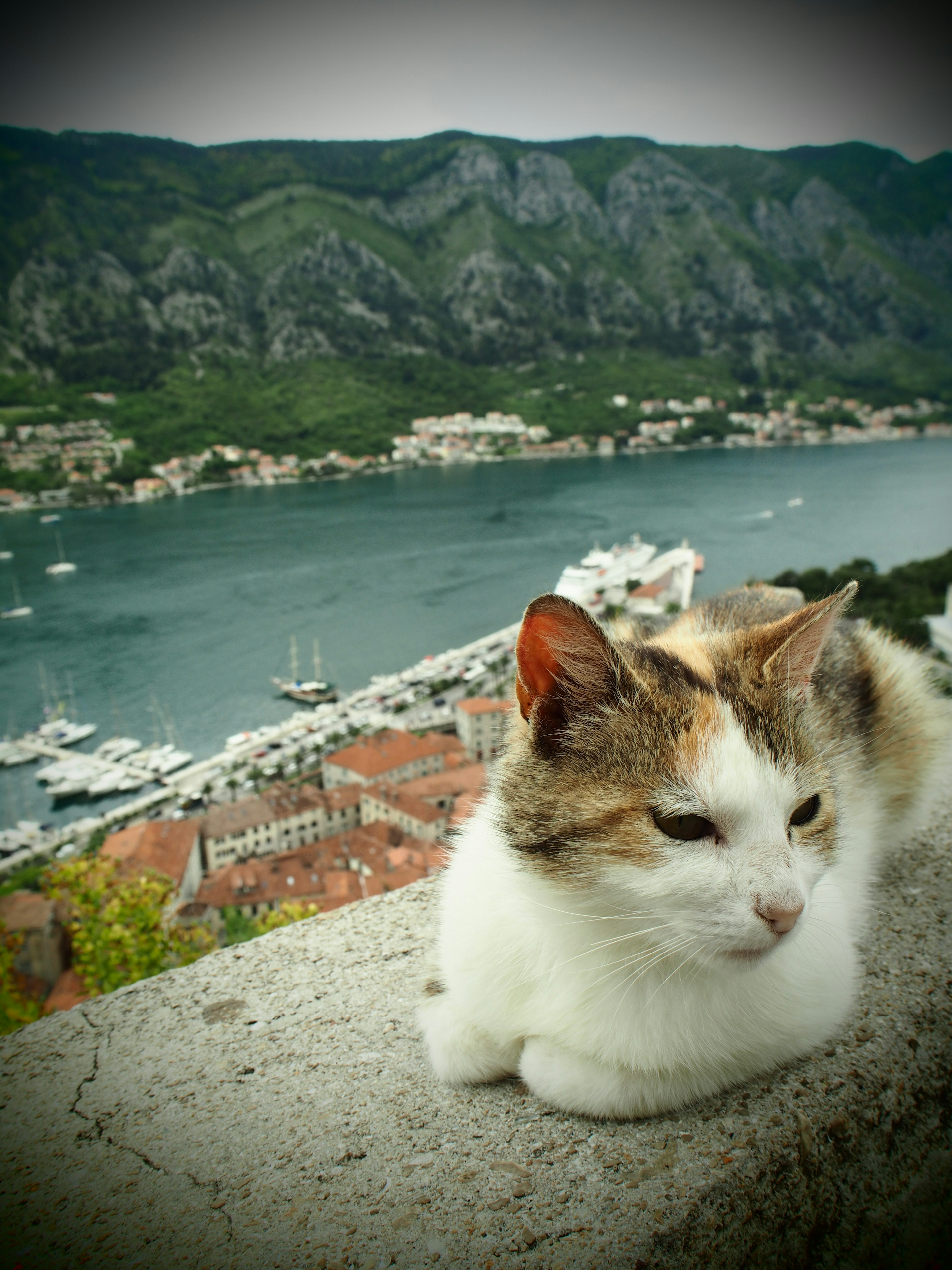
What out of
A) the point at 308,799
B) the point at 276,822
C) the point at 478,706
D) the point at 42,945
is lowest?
the point at 276,822

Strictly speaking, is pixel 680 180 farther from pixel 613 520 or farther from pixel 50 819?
pixel 50 819

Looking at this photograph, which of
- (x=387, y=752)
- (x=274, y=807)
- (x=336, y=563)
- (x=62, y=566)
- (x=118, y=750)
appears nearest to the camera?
(x=274, y=807)

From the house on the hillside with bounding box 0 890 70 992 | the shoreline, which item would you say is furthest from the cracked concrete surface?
the shoreline

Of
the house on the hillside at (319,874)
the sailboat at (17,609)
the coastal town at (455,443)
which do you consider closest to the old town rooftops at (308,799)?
the house on the hillside at (319,874)

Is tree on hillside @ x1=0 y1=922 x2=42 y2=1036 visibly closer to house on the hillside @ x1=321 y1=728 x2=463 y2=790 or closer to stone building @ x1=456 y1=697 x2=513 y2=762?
house on the hillside @ x1=321 y1=728 x2=463 y2=790

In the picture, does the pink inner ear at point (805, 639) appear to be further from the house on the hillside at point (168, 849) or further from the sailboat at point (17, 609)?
the sailboat at point (17, 609)

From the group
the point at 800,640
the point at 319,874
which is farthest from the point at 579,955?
the point at 319,874

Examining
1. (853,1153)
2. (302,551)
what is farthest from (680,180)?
(853,1153)

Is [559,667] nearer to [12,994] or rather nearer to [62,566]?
[12,994]
